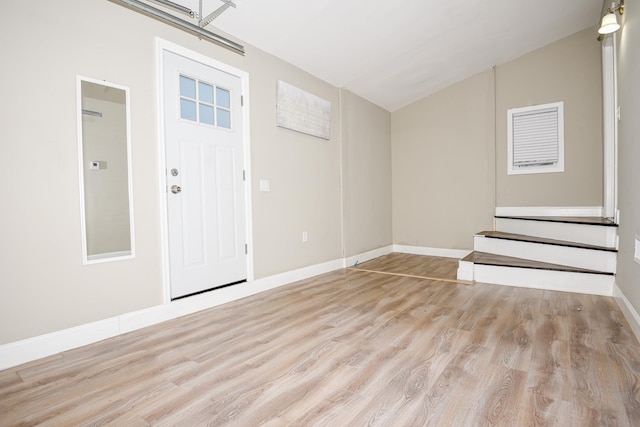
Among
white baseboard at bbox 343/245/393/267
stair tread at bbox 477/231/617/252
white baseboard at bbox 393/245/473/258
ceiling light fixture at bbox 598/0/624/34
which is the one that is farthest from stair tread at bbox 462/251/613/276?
ceiling light fixture at bbox 598/0/624/34

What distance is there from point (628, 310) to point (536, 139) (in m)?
2.88

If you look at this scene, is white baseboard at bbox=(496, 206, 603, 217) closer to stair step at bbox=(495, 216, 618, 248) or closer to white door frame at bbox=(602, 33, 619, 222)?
white door frame at bbox=(602, 33, 619, 222)

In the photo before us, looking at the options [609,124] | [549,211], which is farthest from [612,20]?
[549,211]

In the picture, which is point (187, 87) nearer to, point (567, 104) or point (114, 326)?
point (114, 326)

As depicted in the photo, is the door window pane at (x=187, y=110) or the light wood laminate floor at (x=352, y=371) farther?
the door window pane at (x=187, y=110)

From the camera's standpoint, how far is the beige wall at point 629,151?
216cm

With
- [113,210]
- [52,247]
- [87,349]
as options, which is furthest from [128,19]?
[87,349]

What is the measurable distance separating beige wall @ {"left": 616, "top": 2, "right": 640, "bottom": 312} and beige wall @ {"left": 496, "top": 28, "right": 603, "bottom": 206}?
158 centimetres

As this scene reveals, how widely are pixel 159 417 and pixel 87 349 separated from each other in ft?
3.41

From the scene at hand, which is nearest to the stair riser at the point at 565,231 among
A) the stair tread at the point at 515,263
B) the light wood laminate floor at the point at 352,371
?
the stair tread at the point at 515,263

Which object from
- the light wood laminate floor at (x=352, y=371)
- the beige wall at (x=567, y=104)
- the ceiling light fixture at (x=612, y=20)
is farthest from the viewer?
the beige wall at (x=567, y=104)

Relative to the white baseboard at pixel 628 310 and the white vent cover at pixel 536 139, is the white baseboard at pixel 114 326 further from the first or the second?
the white vent cover at pixel 536 139

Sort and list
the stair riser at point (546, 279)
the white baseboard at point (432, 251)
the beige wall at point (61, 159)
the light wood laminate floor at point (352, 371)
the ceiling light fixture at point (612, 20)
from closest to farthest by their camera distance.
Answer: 1. the light wood laminate floor at point (352, 371)
2. the beige wall at point (61, 159)
3. the ceiling light fixture at point (612, 20)
4. the stair riser at point (546, 279)
5. the white baseboard at point (432, 251)

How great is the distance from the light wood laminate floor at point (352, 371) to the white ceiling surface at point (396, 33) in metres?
2.53
